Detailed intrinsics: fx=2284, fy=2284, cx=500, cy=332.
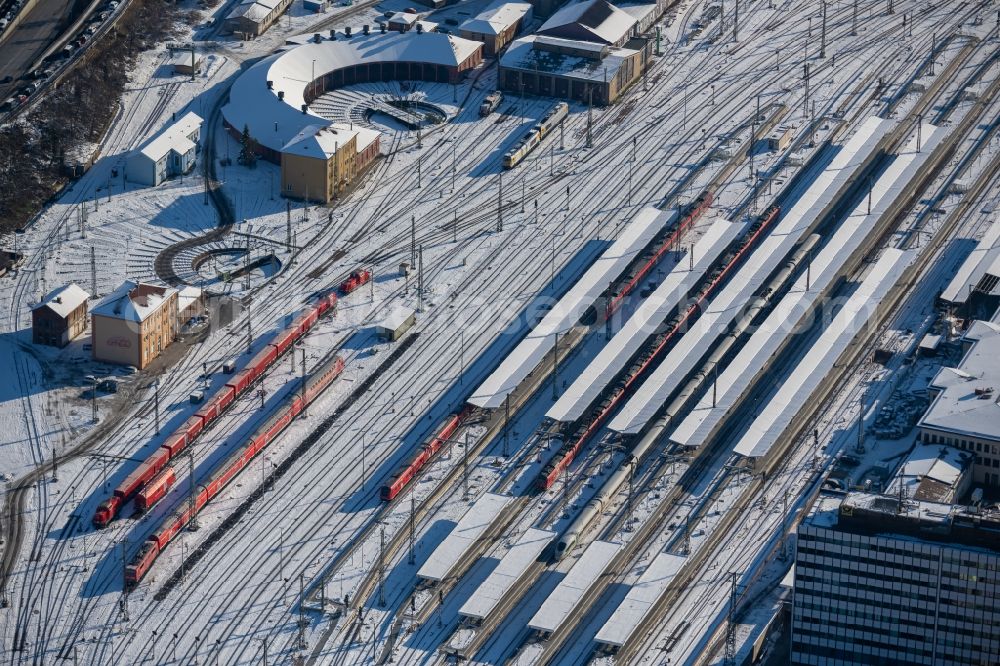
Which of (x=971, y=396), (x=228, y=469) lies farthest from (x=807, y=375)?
(x=228, y=469)

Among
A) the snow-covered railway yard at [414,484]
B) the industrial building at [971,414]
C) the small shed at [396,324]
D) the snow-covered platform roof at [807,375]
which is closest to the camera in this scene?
the snow-covered railway yard at [414,484]

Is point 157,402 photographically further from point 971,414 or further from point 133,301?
point 971,414

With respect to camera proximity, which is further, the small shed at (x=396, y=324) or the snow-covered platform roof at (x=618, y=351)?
the small shed at (x=396, y=324)

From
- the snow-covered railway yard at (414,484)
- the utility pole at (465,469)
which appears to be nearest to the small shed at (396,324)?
the snow-covered railway yard at (414,484)

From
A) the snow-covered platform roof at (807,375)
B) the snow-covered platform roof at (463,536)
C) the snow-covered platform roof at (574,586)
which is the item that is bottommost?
the snow-covered platform roof at (574,586)

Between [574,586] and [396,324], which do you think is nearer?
[574,586]

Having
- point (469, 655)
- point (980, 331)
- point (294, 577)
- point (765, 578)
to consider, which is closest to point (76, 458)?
point (294, 577)

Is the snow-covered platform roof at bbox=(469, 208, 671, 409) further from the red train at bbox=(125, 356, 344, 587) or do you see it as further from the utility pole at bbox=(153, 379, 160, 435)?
the utility pole at bbox=(153, 379, 160, 435)

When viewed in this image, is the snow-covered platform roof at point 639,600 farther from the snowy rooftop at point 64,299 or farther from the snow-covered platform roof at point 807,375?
the snowy rooftop at point 64,299
